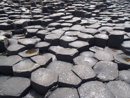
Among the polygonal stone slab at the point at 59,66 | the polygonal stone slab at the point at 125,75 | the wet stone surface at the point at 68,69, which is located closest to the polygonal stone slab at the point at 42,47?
the wet stone surface at the point at 68,69

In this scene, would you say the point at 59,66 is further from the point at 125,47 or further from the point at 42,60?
the point at 125,47

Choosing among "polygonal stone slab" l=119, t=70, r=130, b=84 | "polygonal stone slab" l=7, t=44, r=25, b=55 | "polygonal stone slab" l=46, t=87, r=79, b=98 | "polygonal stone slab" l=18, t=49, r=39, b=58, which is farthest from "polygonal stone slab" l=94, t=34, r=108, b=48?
"polygonal stone slab" l=7, t=44, r=25, b=55

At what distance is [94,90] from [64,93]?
1.15 feet

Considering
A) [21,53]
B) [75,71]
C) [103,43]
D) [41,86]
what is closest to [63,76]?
[75,71]

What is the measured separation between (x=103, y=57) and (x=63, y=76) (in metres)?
0.82

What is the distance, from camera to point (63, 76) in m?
1.44

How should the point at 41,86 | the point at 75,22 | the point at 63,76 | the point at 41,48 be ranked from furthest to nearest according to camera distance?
1. the point at 75,22
2. the point at 41,48
3. the point at 63,76
4. the point at 41,86

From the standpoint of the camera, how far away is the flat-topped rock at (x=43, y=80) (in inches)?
51.3

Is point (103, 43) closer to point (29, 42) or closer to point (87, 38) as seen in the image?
point (87, 38)

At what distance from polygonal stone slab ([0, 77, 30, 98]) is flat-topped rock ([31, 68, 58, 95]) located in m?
0.11

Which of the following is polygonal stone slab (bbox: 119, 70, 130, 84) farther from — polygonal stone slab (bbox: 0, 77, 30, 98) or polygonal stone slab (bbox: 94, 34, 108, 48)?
polygonal stone slab (bbox: 0, 77, 30, 98)

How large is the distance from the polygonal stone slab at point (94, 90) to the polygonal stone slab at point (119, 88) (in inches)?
3.1

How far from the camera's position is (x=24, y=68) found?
1579 mm

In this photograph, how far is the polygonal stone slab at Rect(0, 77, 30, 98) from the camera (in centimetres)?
126
